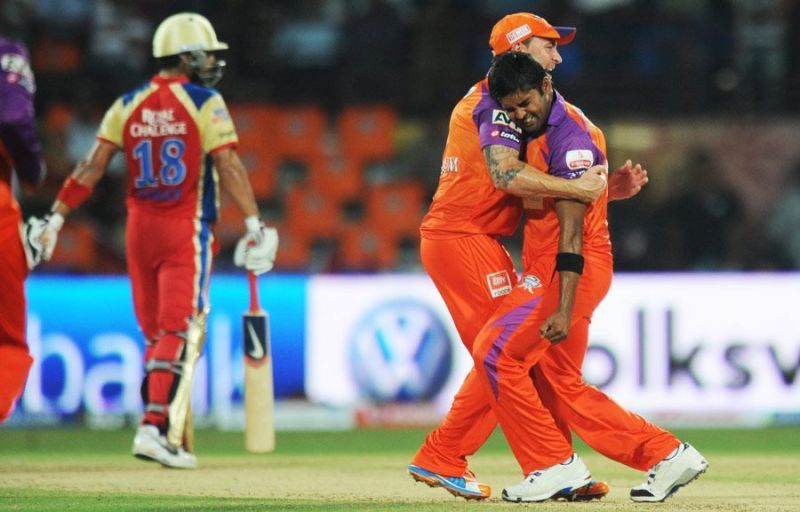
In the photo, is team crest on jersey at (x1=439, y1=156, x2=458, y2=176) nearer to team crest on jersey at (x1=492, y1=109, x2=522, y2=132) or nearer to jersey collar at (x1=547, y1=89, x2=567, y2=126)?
team crest on jersey at (x1=492, y1=109, x2=522, y2=132)

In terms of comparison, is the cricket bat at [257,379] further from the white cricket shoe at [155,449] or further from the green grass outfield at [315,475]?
the white cricket shoe at [155,449]

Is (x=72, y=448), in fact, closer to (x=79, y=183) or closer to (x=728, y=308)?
(x=79, y=183)

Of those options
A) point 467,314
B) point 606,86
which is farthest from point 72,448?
point 606,86

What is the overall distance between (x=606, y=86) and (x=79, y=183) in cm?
784

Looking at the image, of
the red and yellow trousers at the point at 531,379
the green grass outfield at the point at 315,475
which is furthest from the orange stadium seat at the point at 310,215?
the red and yellow trousers at the point at 531,379

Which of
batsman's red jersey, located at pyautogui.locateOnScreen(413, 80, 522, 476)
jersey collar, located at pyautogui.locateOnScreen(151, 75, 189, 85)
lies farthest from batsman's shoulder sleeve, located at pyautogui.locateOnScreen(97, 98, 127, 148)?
batsman's red jersey, located at pyautogui.locateOnScreen(413, 80, 522, 476)

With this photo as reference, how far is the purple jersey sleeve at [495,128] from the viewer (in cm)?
644

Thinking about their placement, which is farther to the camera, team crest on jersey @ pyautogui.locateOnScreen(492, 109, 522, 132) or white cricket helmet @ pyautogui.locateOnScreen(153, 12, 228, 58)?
white cricket helmet @ pyautogui.locateOnScreen(153, 12, 228, 58)

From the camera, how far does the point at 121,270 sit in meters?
13.4

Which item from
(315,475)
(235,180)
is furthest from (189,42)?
(315,475)

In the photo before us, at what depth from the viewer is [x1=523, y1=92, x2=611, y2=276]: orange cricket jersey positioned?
6.47 meters

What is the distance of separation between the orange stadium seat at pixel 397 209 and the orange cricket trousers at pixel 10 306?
8.40 meters

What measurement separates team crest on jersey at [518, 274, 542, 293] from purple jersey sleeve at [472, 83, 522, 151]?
55 centimetres

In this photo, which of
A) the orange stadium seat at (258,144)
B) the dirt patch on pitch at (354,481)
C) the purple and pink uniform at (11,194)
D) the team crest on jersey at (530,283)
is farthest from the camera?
the orange stadium seat at (258,144)
